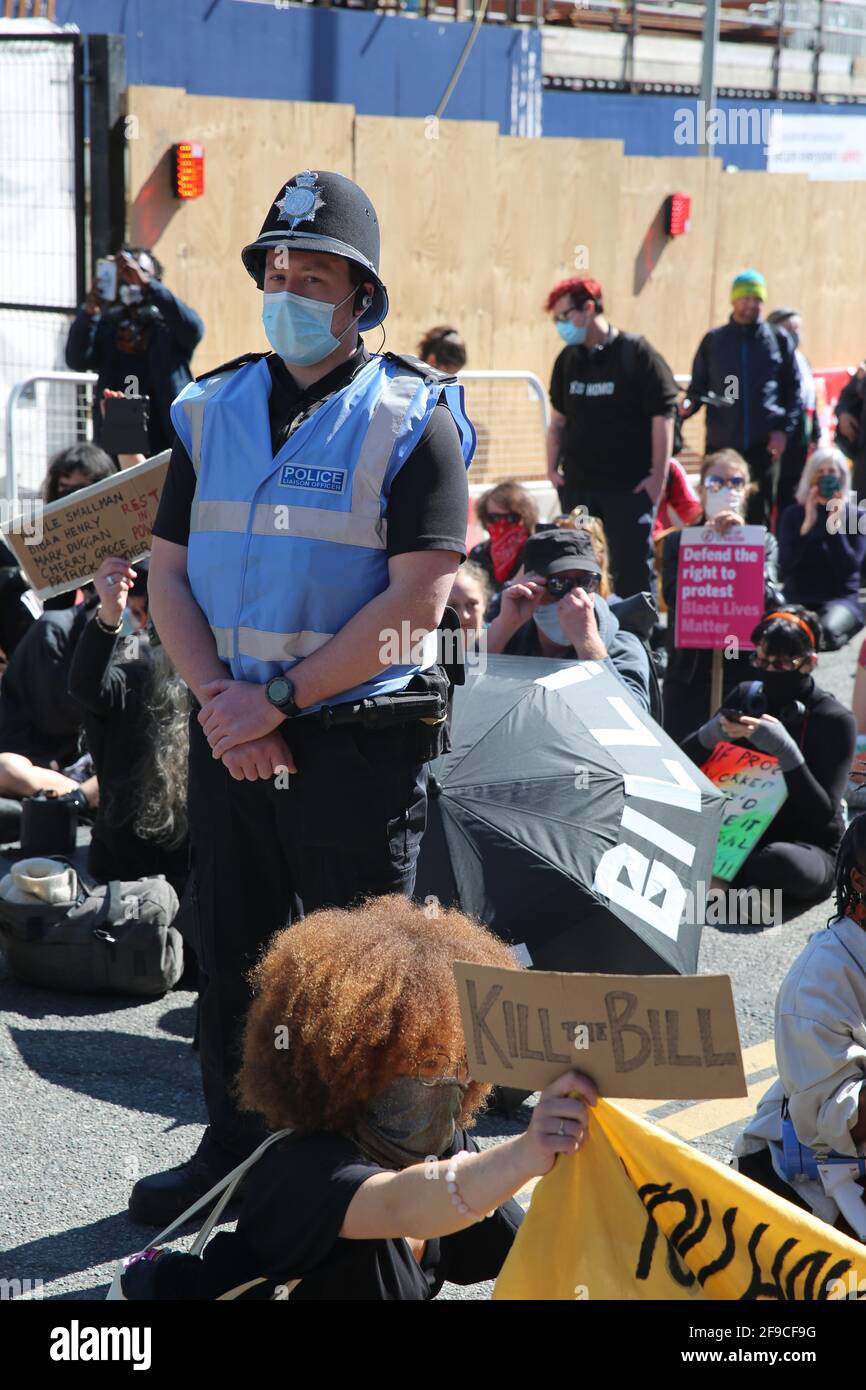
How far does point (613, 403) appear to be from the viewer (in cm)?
858

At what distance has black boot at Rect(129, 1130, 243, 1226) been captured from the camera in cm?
350

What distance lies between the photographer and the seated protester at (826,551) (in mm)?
9141

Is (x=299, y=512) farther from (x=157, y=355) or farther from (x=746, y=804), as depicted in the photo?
(x=157, y=355)

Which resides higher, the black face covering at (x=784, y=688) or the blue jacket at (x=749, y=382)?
the blue jacket at (x=749, y=382)

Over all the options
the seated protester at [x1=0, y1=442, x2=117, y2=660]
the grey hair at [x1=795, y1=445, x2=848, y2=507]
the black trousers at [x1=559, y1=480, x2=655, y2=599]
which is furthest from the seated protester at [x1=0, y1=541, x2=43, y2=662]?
the grey hair at [x1=795, y1=445, x2=848, y2=507]

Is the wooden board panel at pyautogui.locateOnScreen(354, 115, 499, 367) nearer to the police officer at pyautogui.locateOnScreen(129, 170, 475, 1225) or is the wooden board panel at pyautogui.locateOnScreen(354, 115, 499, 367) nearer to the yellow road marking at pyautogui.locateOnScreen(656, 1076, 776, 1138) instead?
the yellow road marking at pyautogui.locateOnScreen(656, 1076, 776, 1138)

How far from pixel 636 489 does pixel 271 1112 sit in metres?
6.68

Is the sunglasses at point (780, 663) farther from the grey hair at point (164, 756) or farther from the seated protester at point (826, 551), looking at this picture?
the seated protester at point (826, 551)

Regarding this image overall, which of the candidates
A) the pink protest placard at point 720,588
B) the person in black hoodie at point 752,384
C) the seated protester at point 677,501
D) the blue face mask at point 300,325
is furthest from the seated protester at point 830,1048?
the person in black hoodie at point 752,384

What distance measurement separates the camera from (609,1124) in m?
2.19

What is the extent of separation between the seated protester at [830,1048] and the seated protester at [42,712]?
11.7 feet

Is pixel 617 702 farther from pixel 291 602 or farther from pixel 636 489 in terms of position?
pixel 636 489

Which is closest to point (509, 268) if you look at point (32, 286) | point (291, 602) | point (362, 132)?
point (362, 132)

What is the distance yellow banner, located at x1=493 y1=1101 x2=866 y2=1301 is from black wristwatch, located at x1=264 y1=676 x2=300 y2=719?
1214 millimetres
